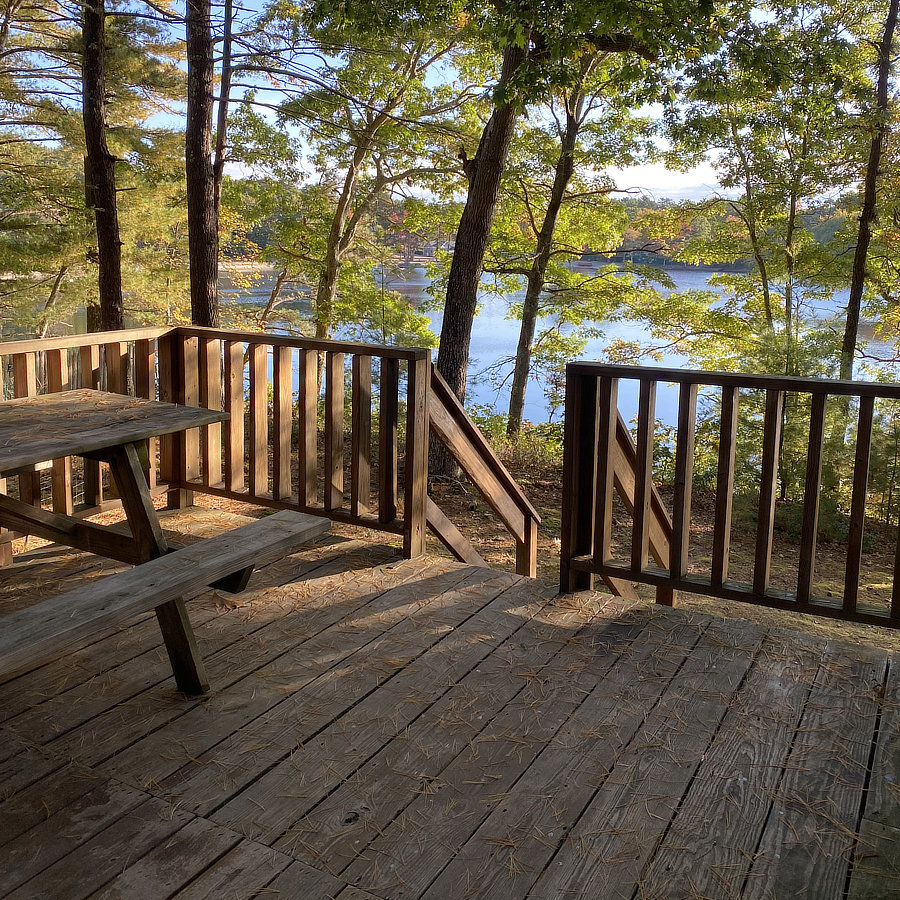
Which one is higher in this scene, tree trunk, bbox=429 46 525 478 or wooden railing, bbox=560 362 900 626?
tree trunk, bbox=429 46 525 478

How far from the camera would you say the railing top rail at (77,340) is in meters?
3.68

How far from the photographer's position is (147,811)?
6.68 ft

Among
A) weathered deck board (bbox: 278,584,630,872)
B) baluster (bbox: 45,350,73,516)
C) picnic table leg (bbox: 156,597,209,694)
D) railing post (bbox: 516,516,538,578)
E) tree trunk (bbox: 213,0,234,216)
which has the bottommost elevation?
Result: railing post (bbox: 516,516,538,578)

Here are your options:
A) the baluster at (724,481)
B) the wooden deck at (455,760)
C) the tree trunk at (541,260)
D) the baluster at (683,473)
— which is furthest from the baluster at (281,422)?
the tree trunk at (541,260)

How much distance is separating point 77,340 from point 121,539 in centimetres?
161

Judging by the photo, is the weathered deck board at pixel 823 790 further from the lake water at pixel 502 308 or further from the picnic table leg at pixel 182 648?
the lake water at pixel 502 308

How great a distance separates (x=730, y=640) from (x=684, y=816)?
1183 millimetres

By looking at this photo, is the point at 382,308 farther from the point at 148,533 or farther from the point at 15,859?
the point at 15,859

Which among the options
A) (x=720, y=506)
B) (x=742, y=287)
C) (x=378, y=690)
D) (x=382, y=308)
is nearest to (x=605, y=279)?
(x=742, y=287)

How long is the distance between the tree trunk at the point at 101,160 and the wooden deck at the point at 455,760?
5692 mm

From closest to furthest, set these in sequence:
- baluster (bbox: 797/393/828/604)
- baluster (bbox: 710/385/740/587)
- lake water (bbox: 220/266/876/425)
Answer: baluster (bbox: 797/393/828/604), baluster (bbox: 710/385/740/587), lake water (bbox: 220/266/876/425)

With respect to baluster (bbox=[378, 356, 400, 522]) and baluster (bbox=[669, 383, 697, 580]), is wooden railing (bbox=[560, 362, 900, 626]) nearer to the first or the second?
baluster (bbox=[669, 383, 697, 580])

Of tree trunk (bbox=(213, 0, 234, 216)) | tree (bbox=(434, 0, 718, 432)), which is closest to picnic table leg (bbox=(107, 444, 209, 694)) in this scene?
tree (bbox=(434, 0, 718, 432))

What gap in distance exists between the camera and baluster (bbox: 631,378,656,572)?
128 inches
